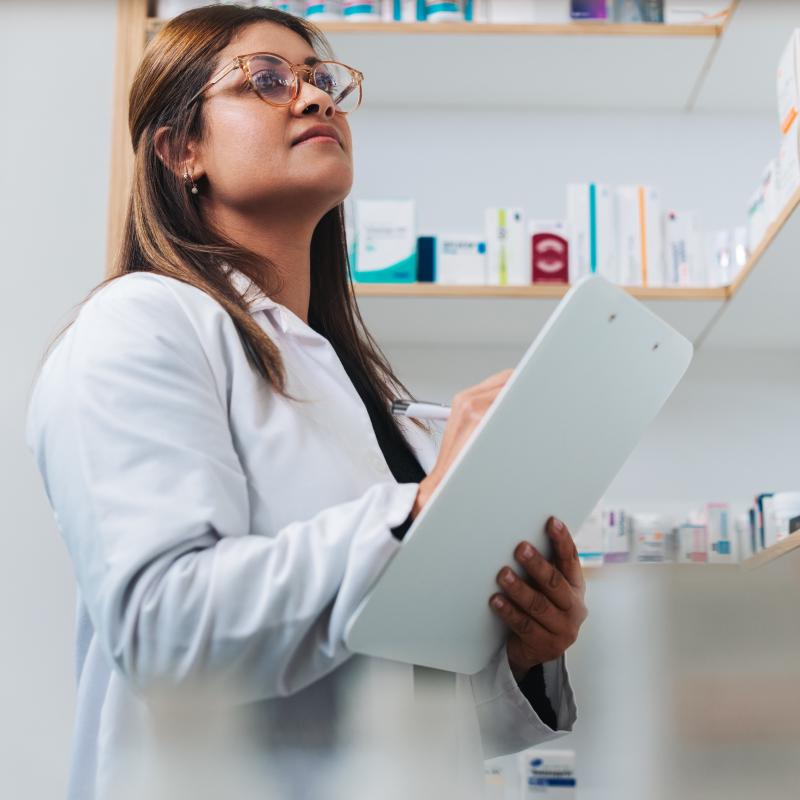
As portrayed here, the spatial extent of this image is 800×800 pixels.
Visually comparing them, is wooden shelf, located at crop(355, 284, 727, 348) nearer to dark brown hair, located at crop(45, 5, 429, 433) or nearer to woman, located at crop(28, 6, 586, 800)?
dark brown hair, located at crop(45, 5, 429, 433)

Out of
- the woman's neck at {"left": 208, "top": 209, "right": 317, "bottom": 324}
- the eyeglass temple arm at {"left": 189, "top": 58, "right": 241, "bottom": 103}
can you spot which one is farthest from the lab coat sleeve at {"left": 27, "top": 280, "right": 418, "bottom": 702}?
the eyeglass temple arm at {"left": 189, "top": 58, "right": 241, "bottom": 103}

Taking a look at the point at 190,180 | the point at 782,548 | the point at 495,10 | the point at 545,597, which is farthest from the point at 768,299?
the point at 545,597

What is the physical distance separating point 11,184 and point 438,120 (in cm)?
102

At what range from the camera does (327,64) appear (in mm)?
1119

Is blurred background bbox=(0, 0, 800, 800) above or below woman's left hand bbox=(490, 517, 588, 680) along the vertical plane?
above

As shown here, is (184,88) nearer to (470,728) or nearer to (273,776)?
(470,728)

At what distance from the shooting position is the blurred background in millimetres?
2166

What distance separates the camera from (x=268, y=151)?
1.04 meters

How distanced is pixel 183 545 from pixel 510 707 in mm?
335

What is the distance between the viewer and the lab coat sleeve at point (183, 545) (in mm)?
633

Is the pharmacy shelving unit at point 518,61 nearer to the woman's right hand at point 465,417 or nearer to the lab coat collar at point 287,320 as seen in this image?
the lab coat collar at point 287,320

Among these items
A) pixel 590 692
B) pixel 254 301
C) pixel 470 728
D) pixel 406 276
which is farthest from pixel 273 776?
pixel 406 276

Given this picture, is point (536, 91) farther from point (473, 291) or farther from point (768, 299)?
point (768, 299)

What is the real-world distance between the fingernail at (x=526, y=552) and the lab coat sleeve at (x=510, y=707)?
119 mm
